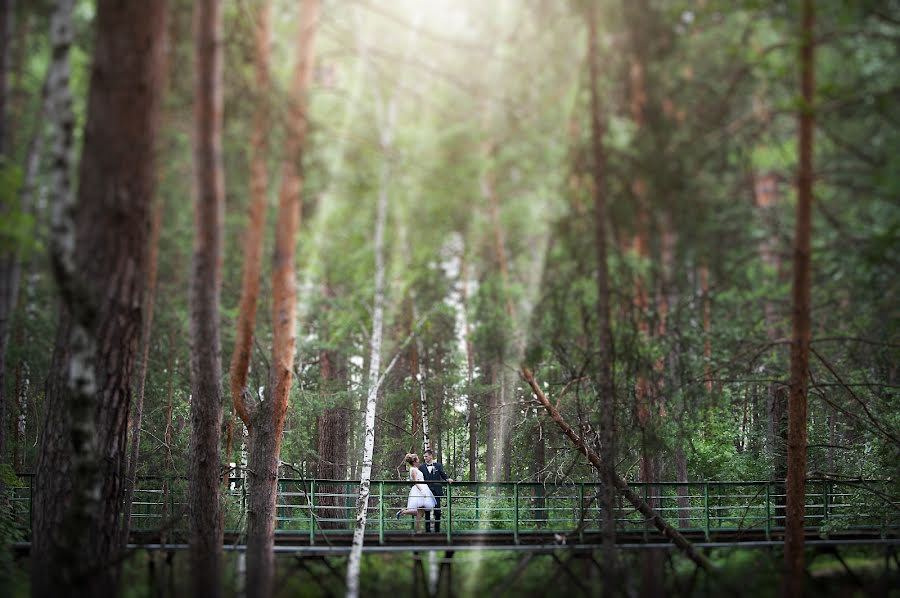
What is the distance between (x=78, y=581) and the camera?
21.0ft

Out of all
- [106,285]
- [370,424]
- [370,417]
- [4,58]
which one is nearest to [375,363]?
[370,417]

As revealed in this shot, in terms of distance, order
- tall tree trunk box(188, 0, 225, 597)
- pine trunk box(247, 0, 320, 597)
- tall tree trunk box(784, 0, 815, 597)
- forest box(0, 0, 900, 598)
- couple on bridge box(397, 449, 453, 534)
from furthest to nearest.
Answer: couple on bridge box(397, 449, 453, 534) < pine trunk box(247, 0, 320, 597) < tall tree trunk box(784, 0, 815, 597) < tall tree trunk box(188, 0, 225, 597) < forest box(0, 0, 900, 598)

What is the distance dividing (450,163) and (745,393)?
9.32 metres

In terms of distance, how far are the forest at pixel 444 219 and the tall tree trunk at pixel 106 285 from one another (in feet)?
0.09

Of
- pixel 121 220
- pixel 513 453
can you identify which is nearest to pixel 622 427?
pixel 121 220

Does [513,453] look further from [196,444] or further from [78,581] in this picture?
[78,581]

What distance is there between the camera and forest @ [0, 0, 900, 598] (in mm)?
7277

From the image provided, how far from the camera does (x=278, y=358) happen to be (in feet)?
34.7

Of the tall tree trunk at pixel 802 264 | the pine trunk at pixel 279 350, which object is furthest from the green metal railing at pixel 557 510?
the tall tree trunk at pixel 802 264

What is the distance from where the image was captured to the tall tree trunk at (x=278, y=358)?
965 centimetres

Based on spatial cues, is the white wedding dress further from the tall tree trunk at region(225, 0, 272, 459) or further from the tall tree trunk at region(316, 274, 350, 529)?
the tall tree trunk at region(316, 274, 350, 529)

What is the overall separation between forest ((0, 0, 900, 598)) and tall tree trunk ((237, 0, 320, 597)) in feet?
0.13

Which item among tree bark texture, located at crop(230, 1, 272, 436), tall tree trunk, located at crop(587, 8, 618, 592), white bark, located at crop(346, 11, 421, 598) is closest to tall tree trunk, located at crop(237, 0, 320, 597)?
tree bark texture, located at crop(230, 1, 272, 436)

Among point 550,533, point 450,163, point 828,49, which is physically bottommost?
point 550,533
